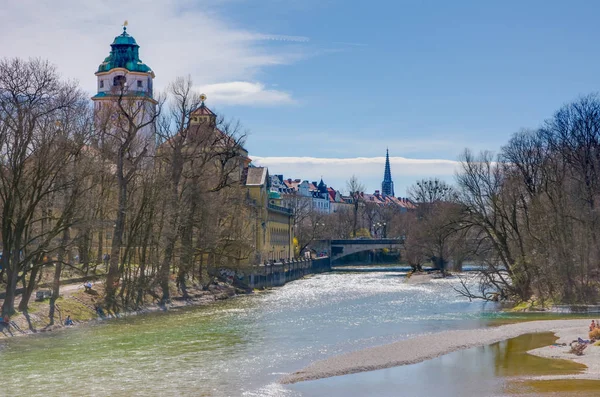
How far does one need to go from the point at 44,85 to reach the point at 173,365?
16.9 meters

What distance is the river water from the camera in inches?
1086

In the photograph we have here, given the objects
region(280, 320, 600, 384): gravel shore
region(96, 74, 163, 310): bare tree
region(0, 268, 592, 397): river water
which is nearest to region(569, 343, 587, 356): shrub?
region(280, 320, 600, 384): gravel shore

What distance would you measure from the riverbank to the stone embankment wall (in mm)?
9719

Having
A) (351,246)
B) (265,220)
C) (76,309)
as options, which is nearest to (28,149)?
(76,309)

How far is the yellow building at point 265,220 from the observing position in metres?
89.1

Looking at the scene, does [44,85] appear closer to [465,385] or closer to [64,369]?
[64,369]

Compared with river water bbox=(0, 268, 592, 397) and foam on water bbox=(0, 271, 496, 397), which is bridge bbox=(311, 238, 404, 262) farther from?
river water bbox=(0, 268, 592, 397)

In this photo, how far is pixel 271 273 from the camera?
84000mm

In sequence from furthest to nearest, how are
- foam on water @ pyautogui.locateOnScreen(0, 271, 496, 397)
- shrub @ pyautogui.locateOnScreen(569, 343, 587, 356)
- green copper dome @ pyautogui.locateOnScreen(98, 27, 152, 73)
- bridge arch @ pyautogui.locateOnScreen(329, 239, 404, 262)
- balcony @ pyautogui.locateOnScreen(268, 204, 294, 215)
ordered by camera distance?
bridge arch @ pyautogui.locateOnScreen(329, 239, 404, 262) → green copper dome @ pyautogui.locateOnScreen(98, 27, 152, 73) → balcony @ pyautogui.locateOnScreen(268, 204, 294, 215) → shrub @ pyautogui.locateOnScreen(569, 343, 587, 356) → foam on water @ pyautogui.locateOnScreen(0, 271, 496, 397)

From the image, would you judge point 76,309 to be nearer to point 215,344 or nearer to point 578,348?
point 215,344

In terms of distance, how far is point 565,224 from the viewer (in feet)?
182

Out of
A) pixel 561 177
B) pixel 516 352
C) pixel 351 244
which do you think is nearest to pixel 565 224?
pixel 561 177

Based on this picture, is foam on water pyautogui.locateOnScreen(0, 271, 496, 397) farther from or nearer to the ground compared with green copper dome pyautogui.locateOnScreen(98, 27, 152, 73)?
nearer to the ground

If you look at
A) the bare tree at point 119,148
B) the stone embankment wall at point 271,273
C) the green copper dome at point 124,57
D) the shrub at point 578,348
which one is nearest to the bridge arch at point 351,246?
the stone embankment wall at point 271,273
